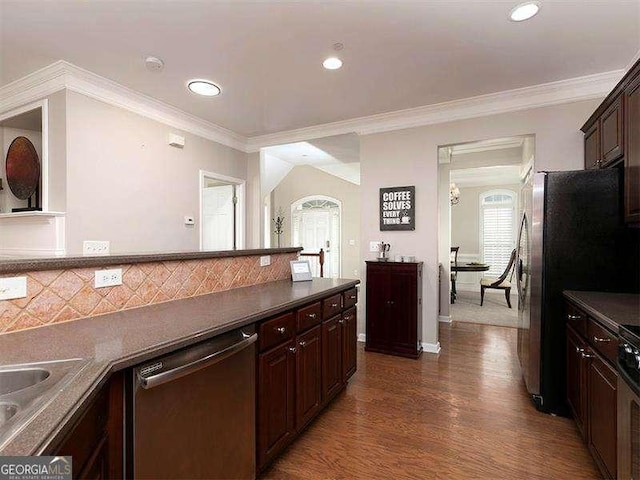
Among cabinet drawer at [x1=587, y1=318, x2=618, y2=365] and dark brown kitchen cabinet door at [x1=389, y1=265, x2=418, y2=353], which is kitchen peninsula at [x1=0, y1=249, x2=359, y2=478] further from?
cabinet drawer at [x1=587, y1=318, x2=618, y2=365]

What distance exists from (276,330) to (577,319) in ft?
6.21

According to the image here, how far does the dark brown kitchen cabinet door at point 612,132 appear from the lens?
223cm

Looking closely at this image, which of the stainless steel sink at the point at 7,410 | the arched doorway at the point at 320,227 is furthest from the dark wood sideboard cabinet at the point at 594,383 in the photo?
the arched doorway at the point at 320,227

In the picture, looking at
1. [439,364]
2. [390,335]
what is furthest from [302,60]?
[439,364]

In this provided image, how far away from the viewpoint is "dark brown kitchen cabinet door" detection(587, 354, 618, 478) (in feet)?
4.92

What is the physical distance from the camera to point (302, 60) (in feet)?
8.96

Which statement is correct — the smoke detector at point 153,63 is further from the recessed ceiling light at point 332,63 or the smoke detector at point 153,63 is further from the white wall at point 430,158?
the white wall at point 430,158

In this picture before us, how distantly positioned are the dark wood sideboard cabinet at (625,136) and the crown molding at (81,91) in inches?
161

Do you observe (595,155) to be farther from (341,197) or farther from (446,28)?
(341,197)

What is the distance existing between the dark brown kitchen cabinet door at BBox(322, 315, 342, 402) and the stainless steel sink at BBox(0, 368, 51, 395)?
1.58 m

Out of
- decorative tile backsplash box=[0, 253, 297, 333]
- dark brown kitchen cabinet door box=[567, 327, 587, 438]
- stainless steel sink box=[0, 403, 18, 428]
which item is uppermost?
decorative tile backsplash box=[0, 253, 297, 333]

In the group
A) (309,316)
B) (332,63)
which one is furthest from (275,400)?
(332,63)

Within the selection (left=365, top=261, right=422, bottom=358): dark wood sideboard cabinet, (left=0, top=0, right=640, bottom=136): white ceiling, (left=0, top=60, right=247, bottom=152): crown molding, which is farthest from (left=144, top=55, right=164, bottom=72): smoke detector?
(left=365, top=261, right=422, bottom=358): dark wood sideboard cabinet

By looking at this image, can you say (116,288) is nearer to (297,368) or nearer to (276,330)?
(276,330)
